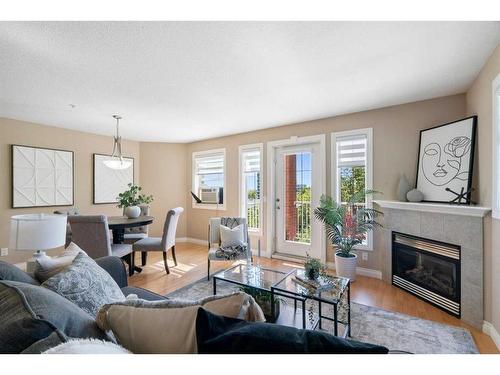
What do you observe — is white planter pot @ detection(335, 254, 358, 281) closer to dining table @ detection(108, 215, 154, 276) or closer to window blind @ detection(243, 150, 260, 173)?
window blind @ detection(243, 150, 260, 173)

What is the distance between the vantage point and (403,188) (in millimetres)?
2984

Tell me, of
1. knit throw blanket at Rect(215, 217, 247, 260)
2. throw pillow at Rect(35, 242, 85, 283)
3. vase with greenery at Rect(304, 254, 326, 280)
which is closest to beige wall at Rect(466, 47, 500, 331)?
vase with greenery at Rect(304, 254, 326, 280)

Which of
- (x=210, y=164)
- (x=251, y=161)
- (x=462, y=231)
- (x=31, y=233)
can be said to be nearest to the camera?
(x=31, y=233)

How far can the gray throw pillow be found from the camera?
3.62 ft

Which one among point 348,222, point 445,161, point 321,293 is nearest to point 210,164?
point 348,222

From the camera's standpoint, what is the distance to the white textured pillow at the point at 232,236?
3.31 m

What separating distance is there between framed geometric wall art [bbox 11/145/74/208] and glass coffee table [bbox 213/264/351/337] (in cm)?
354

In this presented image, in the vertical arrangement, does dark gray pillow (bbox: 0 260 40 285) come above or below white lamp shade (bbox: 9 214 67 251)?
below

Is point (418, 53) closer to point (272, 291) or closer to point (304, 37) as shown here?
point (304, 37)

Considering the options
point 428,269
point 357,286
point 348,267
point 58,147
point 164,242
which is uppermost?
point 58,147

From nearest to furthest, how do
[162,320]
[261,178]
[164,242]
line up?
[162,320] < [164,242] < [261,178]

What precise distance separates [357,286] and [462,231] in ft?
4.27

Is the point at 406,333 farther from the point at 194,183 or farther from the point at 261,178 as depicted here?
the point at 194,183

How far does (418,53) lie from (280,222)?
297 cm
